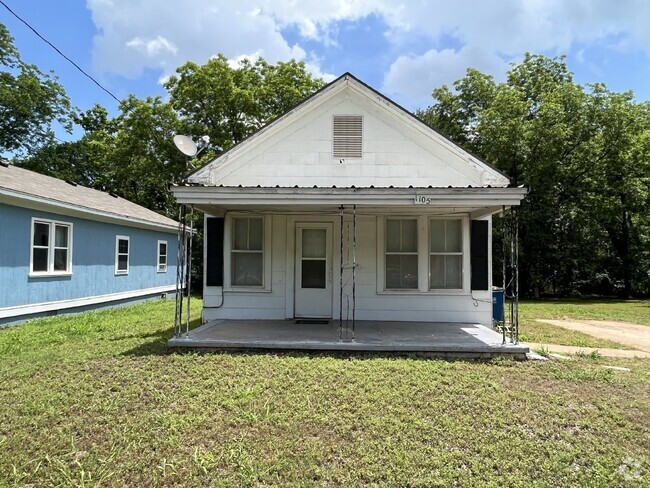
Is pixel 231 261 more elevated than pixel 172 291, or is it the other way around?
pixel 231 261

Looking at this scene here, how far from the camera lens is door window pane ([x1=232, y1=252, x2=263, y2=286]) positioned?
8.77 meters

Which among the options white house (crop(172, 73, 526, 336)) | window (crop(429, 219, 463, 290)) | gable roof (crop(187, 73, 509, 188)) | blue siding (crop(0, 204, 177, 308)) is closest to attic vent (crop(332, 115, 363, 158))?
white house (crop(172, 73, 526, 336))

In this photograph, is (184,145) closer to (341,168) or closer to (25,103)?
(341,168)

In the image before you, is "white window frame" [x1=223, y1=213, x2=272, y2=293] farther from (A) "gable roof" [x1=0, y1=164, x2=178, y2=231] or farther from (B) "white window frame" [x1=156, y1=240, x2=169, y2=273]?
(B) "white window frame" [x1=156, y1=240, x2=169, y2=273]

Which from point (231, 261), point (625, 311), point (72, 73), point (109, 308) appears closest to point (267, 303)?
point (231, 261)

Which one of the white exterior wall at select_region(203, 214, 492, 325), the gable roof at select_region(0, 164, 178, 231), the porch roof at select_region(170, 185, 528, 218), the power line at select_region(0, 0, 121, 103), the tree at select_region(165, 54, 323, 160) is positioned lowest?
the white exterior wall at select_region(203, 214, 492, 325)

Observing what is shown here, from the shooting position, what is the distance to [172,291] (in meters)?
18.0

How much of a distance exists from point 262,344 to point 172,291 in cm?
1297

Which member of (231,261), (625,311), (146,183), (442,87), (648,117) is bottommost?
(625,311)

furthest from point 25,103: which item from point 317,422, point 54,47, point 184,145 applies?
point 317,422

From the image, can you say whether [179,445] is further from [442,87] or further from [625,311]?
[442,87]

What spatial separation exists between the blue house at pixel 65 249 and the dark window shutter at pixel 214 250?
4401 millimetres

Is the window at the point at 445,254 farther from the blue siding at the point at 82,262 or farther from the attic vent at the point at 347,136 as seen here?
the blue siding at the point at 82,262

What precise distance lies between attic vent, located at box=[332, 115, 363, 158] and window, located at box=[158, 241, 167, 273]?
10728mm
